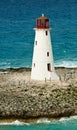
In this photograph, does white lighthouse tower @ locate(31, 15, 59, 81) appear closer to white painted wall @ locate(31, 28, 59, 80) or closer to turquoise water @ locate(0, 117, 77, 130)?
white painted wall @ locate(31, 28, 59, 80)

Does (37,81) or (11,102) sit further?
(37,81)

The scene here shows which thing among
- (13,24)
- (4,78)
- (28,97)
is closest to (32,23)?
(13,24)

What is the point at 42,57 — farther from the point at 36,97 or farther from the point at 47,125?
the point at 47,125

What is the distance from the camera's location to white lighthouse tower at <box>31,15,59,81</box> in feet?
151

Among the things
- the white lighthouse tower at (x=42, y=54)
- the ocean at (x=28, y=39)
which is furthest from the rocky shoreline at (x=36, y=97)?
the ocean at (x=28, y=39)

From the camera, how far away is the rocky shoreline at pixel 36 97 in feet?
134

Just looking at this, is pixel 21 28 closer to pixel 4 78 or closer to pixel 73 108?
pixel 4 78

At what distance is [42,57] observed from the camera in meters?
46.9

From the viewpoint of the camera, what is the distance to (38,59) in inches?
1848

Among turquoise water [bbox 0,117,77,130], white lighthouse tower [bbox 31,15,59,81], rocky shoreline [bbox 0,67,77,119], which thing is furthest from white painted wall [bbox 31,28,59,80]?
turquoise water [bbox 0,117,77,130]

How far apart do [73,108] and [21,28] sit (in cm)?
5005

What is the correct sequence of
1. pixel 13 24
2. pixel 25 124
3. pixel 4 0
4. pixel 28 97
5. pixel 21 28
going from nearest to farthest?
pixel 25 124
pixel 28 97
pixel 21 28
pixel 13 24
pixel 4 0

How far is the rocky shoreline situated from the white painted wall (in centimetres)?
71

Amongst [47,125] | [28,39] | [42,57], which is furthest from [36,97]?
[28,39]
